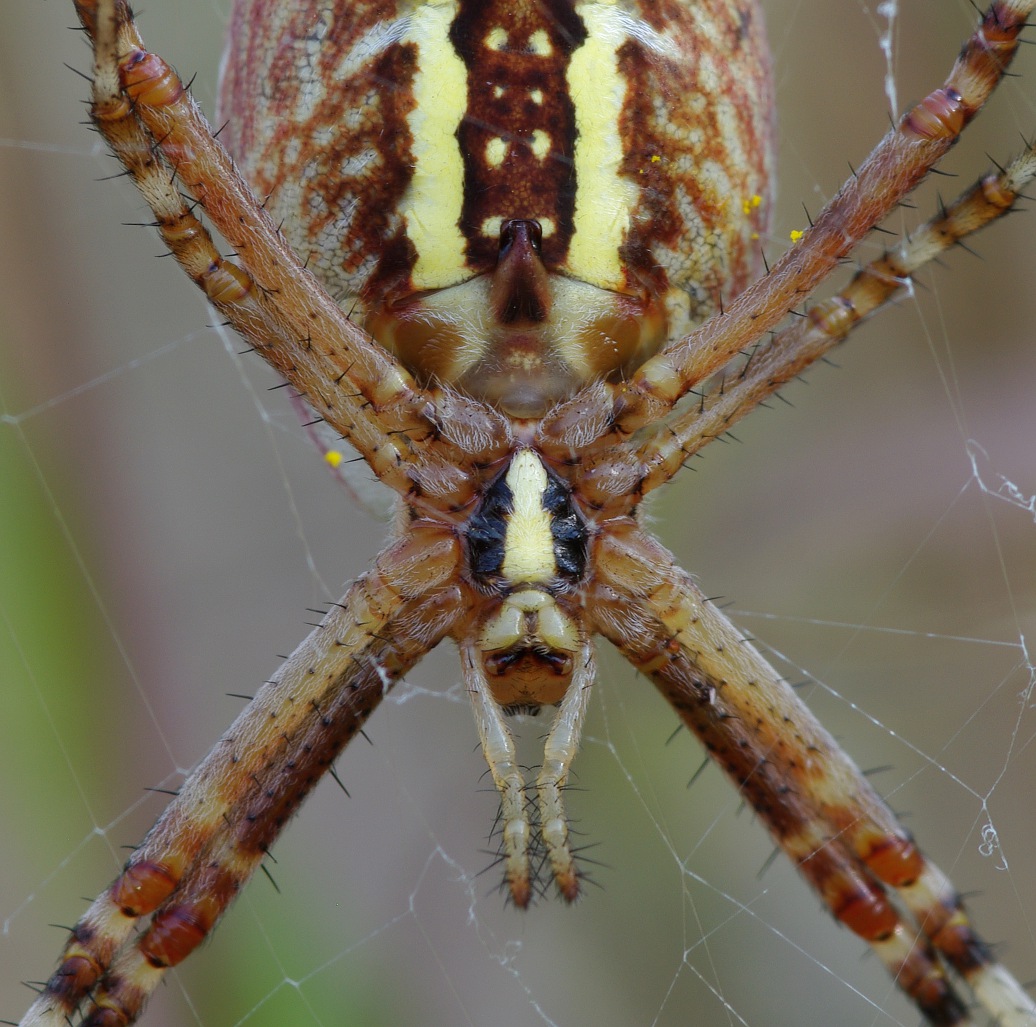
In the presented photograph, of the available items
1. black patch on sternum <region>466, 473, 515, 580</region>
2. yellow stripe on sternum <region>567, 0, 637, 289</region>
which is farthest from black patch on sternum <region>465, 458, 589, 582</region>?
yellow stripe on sternum <region>567, 0, 637, 289</region>

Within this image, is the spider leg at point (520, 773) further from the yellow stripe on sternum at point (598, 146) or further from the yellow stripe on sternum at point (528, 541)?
the yellow stripe on sternum at point (598, 146)

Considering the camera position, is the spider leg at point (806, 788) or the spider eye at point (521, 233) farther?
the spider leg at point (806, 788)

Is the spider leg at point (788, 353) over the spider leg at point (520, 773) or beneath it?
over

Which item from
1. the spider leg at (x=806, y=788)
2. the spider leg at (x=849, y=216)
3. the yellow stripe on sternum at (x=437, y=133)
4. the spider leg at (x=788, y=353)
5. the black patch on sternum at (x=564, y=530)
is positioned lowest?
the spider leg at (x=806, y=788)

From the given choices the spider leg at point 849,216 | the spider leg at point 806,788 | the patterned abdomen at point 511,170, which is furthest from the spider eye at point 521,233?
the spider leg at point 806,788

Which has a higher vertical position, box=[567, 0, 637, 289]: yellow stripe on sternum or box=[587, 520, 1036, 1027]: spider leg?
box=[567, 0, 637, 289]: yellow stripe on sternum

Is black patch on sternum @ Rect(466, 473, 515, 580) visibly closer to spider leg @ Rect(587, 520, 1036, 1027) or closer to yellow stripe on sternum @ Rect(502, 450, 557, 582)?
yellow stripe on sternum @ Rect(502, 450, 557, 582)
